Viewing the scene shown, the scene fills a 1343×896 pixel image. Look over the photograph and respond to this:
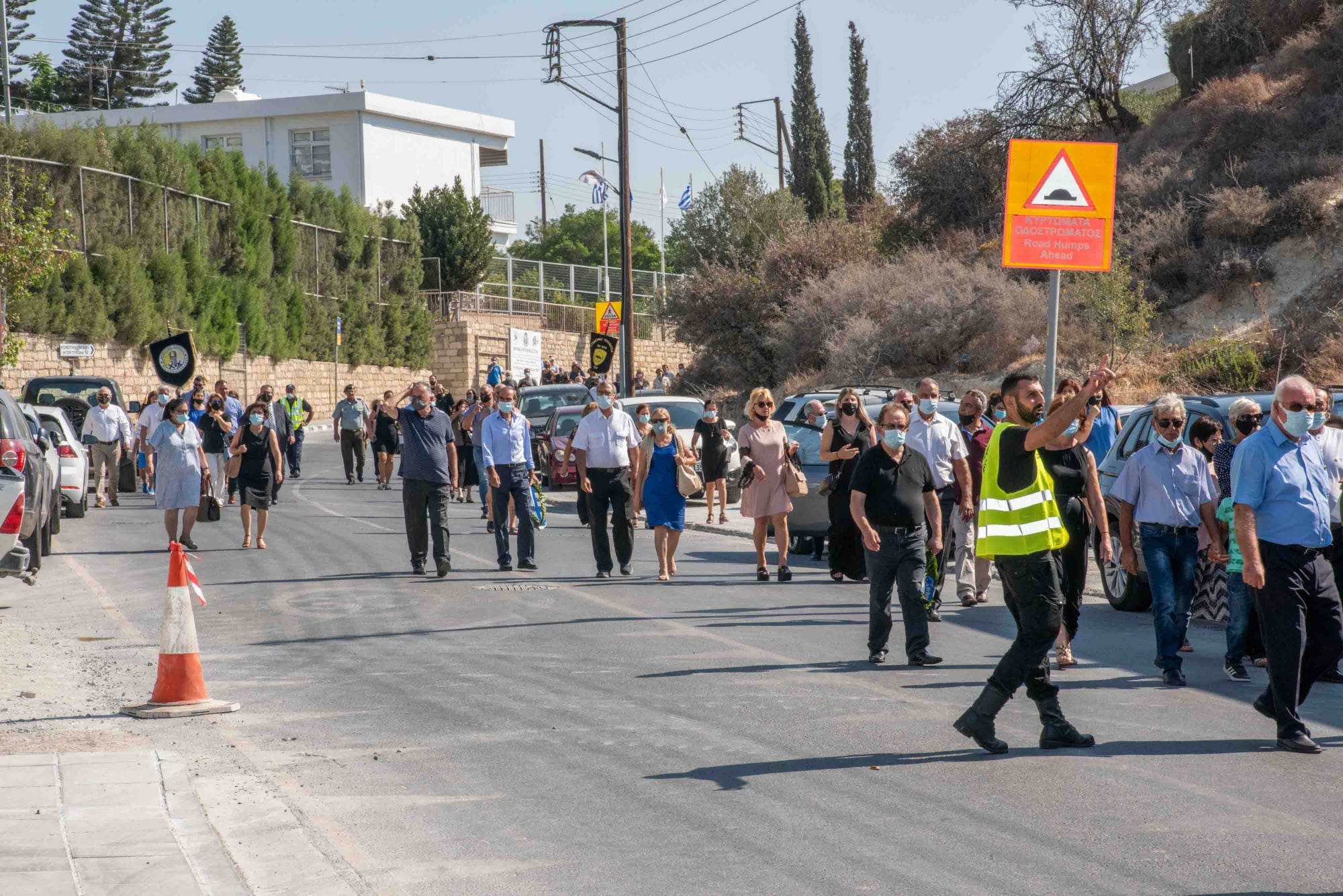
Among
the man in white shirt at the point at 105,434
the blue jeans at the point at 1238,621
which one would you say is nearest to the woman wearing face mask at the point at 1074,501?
the blue jeans at the point at 1238,621

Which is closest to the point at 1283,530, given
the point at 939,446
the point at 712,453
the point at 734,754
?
the point at 734,754

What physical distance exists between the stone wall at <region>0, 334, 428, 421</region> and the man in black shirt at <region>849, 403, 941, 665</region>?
80.0 feet

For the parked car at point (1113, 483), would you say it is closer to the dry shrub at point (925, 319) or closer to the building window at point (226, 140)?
the dry shrub at point (925, 319)

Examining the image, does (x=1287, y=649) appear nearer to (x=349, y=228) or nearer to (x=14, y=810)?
(x=14, y=810)

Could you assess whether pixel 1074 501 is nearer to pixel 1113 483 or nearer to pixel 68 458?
pixel 1113 483

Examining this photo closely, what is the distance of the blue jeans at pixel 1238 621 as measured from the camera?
912 cm

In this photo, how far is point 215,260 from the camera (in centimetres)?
4503

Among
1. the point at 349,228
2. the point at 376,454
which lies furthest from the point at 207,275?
the point at 376,454

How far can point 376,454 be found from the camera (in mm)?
27875

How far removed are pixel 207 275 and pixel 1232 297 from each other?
1128 inches

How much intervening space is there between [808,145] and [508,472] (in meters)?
46.1

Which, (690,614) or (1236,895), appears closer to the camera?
(1236,895)

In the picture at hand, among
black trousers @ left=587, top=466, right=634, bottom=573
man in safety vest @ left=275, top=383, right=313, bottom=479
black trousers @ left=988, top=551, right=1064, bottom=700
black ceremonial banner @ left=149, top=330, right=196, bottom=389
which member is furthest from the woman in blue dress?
black ceremonial banner @ left=149, top=330, right=196, bottom=389

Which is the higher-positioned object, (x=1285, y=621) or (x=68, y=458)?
(x=68, y=458)
